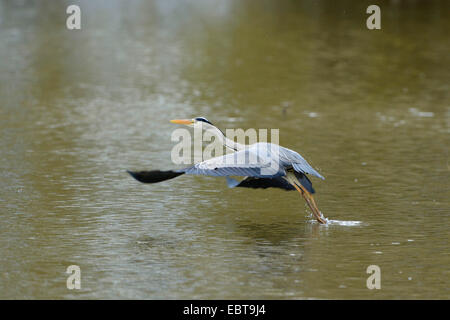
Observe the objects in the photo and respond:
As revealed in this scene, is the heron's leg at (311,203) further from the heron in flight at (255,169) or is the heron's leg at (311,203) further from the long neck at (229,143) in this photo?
the long neck at (229,143)

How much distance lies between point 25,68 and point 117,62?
2719 millimetres

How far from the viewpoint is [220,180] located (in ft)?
46.8

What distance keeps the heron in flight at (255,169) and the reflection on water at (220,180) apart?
46 cm

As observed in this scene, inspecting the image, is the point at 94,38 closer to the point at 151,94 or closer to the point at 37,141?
the point at 151,94

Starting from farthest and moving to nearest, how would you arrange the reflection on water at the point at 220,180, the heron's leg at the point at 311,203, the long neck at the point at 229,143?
1. the heron's leg at the point at 311,203
2. the long neck at the point at 229,143
3. the reflection on water at the point at 220,180

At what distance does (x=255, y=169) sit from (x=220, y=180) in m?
3.45

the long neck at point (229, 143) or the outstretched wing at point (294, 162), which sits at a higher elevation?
the long neck at point (229, 143)

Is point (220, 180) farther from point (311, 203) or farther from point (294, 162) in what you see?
point (294, 162)

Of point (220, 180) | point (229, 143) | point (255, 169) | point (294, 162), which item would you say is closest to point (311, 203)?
point (294, 162)

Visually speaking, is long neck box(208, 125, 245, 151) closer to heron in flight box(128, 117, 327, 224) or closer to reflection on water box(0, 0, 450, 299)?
heron in flight box(128, 117, 327, 224)

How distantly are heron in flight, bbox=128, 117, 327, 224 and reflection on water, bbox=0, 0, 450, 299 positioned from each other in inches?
18.1

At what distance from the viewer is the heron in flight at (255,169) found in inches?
414

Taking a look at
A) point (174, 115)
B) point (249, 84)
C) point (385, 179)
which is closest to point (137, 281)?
point (385, 179)

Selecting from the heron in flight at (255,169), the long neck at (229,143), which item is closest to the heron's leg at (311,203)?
the heron in flight at (255,169)
